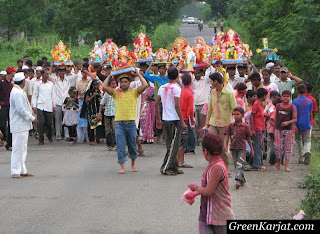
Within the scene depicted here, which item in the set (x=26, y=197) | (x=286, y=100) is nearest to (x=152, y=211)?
(x=26, y=197)

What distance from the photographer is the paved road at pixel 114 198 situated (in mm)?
10195

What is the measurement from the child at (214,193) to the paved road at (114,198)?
2.14m

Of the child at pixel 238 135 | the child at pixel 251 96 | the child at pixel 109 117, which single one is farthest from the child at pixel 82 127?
the child at pixel 238 135

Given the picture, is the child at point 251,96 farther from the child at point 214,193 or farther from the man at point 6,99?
the child at point 214,193

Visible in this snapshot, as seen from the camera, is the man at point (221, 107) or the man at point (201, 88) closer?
the man at point (221, 107)

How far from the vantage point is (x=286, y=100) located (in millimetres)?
14258

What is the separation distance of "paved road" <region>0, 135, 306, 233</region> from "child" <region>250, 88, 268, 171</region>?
0.98ft

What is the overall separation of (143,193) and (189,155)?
459 cm

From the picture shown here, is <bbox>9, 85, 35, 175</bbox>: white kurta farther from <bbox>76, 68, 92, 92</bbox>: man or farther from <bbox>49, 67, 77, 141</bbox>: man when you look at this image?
<bbox>49, 67, 77, 141</bbox>: man

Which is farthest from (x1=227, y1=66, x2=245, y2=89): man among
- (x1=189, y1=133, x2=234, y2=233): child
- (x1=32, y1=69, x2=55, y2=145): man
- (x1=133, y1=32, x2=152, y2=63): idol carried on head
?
(x1=189, y1=133, x2=234, y2=233): child

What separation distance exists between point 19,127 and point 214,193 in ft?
23.1

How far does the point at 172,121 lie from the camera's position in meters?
13.8

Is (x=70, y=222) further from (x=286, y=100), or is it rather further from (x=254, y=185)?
(x=286, y=100)

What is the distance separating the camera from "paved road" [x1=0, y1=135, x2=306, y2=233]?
10.2 metres
